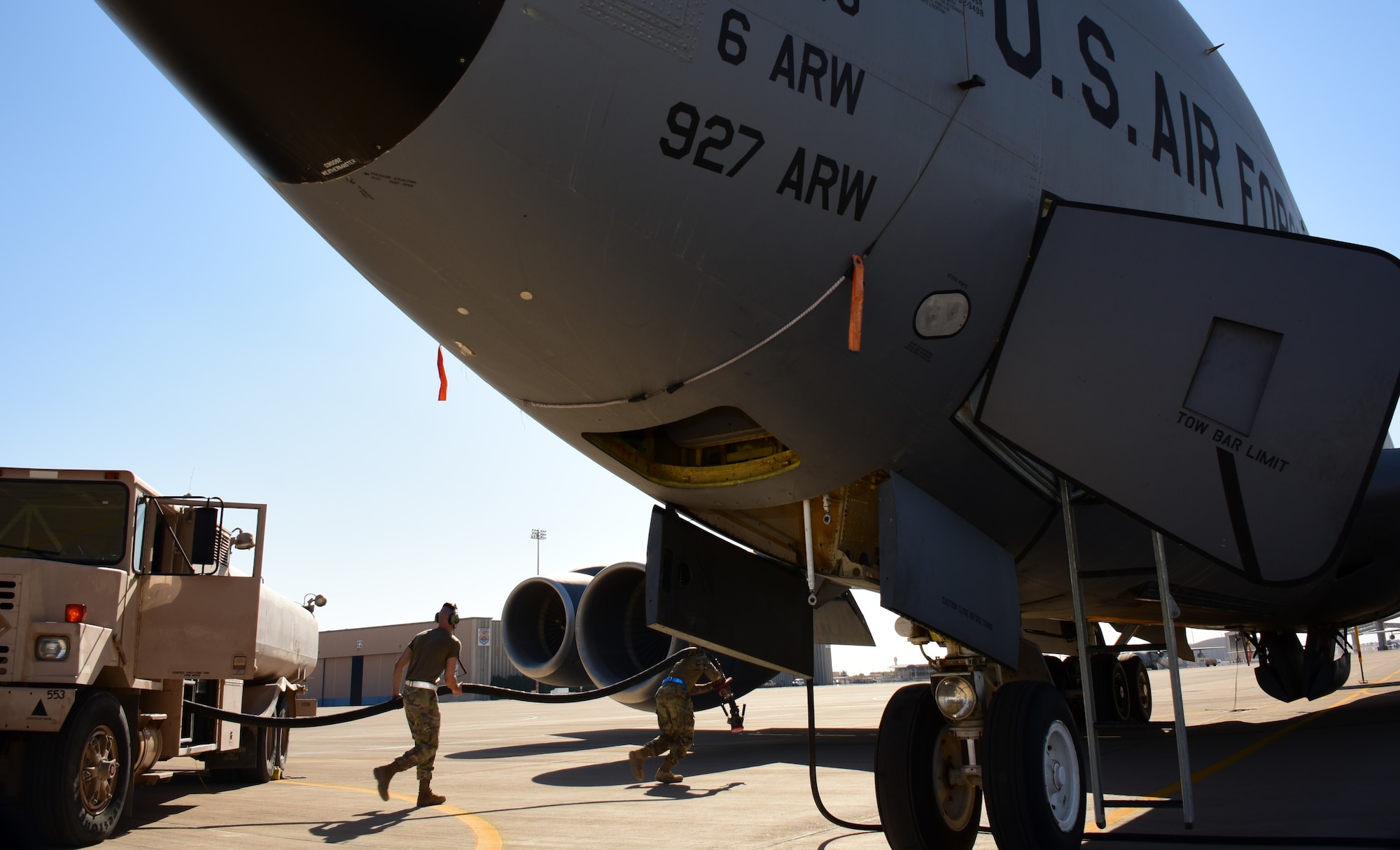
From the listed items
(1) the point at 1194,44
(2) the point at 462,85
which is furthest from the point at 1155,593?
(2) the point at 462,85

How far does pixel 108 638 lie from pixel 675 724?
4179mm

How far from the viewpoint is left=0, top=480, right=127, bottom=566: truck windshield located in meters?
6.34

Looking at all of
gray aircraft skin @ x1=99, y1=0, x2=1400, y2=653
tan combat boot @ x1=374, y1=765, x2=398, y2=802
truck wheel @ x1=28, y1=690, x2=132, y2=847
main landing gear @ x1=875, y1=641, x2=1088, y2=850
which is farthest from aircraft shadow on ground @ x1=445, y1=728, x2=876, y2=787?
gray aircraft skin @ x1=99, y1=0, x2=1400, y2=653

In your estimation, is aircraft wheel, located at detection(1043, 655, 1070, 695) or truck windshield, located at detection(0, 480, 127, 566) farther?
aircraft wheel, located at detection(1043, 655, 1070, 695)

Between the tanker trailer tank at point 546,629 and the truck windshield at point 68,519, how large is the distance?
20.2 feet

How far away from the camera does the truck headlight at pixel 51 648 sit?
561cm

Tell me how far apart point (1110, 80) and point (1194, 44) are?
134cm

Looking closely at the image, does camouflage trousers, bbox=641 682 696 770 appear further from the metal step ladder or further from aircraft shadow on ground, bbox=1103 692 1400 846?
the metal step ladder

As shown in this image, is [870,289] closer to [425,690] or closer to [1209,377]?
[1209,377]

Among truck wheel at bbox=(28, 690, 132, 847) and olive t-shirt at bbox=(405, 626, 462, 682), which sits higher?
olive t-shirt at bbox=(405, 626, 462, 682)

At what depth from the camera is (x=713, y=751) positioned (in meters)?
11.1

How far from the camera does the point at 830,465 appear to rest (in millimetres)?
4430

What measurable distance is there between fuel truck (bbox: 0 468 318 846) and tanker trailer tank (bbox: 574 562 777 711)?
323 centimetres

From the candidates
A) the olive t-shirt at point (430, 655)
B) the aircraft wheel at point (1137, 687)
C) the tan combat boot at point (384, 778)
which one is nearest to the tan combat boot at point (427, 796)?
the tan combat boot at point (384, 778)
